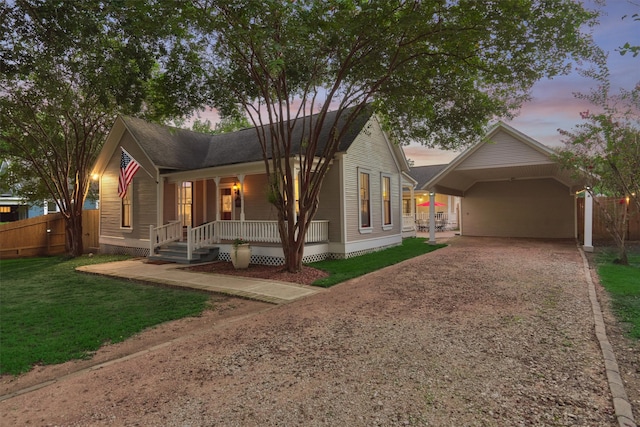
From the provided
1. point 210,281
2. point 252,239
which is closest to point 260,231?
point 252,239

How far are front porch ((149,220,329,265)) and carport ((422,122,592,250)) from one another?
7367mm

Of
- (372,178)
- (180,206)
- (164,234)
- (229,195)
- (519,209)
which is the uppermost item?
(372,178)

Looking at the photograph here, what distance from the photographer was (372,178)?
1492 cm

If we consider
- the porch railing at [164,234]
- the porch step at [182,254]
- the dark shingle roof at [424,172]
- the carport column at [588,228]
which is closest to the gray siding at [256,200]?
the porch step at [182,254]

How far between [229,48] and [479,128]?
7.18 m

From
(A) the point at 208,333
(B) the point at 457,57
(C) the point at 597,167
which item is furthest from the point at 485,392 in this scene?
(C) the point at 597,167

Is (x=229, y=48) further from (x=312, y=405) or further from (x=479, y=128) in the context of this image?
(x=312, y=405)

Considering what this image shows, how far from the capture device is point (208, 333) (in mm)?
5352

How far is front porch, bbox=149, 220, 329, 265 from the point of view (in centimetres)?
1187

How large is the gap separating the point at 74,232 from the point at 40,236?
279 centimetres

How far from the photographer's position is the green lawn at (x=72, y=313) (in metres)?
4.75

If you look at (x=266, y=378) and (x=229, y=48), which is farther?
Result: (x=229, y=48)

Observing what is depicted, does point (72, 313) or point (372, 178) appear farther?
point (372, 178)

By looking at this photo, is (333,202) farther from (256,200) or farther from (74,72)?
(74,72)
